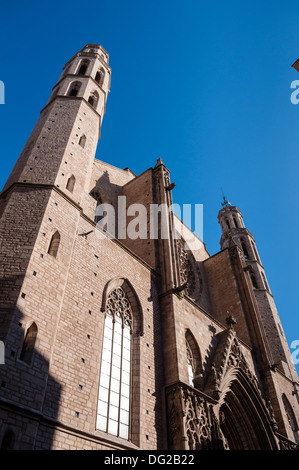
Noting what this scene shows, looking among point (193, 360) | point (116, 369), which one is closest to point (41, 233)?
point (116, 369)

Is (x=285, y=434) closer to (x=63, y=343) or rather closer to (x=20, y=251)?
(x=63, y=343)

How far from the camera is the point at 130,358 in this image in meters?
9.60

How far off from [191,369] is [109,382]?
3977 mm

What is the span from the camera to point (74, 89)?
51.3 ft

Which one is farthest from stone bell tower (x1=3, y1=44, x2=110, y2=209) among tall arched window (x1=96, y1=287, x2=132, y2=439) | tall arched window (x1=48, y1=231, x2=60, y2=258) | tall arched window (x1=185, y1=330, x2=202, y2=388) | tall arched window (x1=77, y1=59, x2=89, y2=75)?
tall arched window (x1=185, y1=330, x2=202, y2=388)

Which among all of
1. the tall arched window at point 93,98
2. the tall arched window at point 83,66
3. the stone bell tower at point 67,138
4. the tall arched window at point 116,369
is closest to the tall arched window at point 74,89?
the stone bell tower at point 67,138

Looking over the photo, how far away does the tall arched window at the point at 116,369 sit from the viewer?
26.4 ft

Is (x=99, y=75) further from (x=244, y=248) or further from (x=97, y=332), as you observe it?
(x=244, y=248)

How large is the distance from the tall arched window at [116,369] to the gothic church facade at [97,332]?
3cm

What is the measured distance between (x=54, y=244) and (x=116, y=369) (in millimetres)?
3400

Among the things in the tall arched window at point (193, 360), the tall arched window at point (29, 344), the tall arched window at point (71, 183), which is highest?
the tall arched window at point (71, 183)

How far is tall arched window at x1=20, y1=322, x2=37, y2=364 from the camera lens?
6578 mm

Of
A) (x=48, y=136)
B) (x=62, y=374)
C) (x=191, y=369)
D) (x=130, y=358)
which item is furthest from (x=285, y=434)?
(x=48, y=136)

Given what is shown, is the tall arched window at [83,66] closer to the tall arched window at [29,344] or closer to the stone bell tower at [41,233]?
the stone bell tower at [41,233]
